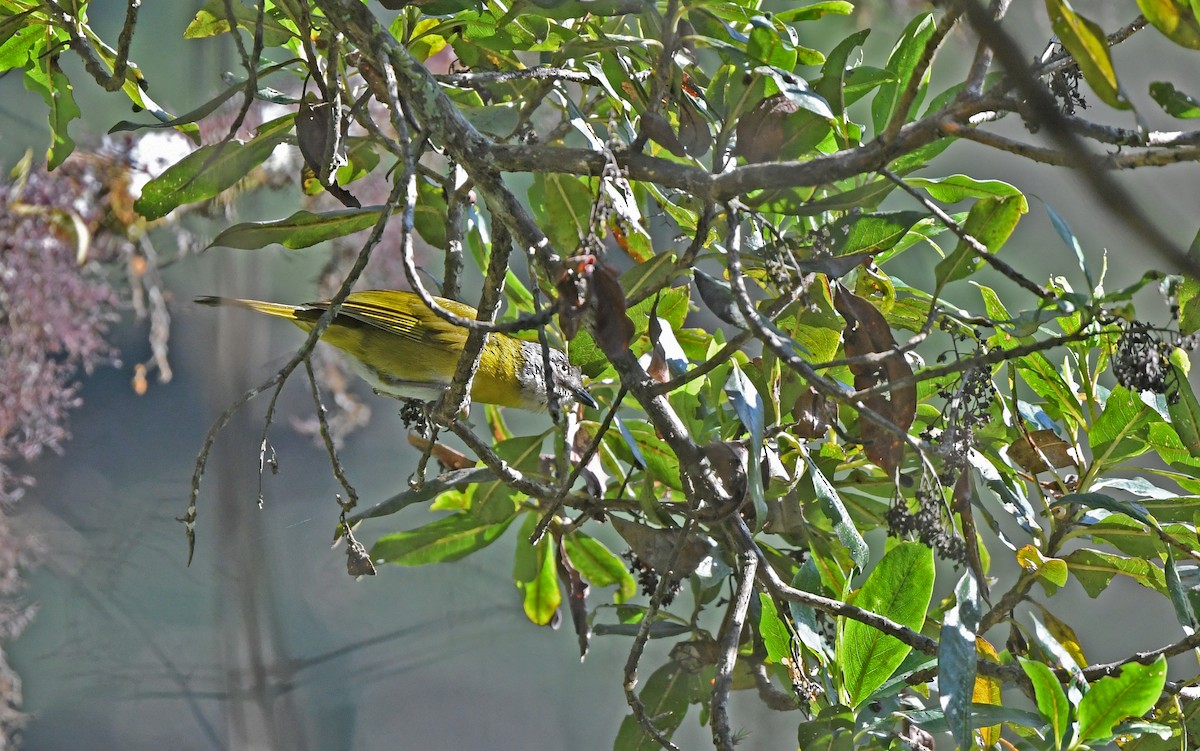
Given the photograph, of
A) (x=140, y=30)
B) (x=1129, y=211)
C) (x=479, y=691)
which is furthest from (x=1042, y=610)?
(x=140, y=30)

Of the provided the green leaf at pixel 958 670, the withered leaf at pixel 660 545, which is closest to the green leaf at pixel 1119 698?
the green leaf at pixel 958 670

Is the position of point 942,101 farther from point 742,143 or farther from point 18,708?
point 18,708

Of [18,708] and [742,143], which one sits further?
[18,708]

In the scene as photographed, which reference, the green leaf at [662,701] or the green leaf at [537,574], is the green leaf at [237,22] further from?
→ the green leaf at [662,701]

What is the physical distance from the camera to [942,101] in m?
0.94

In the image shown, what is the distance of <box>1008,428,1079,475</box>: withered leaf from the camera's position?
1.05m

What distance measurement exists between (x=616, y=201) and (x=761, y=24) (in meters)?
0.18

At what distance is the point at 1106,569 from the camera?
3.41 feet

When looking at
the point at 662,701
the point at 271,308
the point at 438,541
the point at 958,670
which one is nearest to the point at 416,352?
the point at 271,308

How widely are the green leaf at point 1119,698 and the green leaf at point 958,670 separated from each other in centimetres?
11

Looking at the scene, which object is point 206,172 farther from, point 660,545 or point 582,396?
point 660,545

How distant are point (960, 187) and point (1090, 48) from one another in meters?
0.41

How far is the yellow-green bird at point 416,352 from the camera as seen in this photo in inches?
67.2

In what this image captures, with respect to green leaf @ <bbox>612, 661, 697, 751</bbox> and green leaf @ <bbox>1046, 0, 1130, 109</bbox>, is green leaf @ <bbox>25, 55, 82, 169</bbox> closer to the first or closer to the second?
green leaf @ <bbox>612, 661, 697, 751</bbox>
